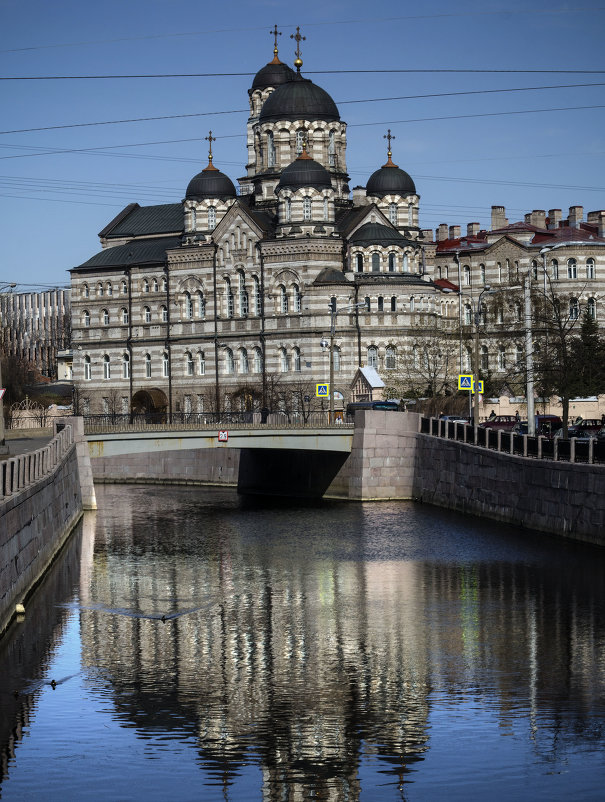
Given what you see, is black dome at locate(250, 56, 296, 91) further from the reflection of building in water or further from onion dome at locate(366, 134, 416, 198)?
the reflection of building in water

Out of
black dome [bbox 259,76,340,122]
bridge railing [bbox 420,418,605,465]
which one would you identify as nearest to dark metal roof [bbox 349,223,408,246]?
black dome [bbox 259,76,340,122]

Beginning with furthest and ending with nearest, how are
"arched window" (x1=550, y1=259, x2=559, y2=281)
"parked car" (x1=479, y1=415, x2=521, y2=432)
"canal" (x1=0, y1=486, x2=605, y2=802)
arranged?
1. "arched window" (x1=550, y1=259, x2=559, y2=281)
2. "parked car" (x1=479, y1=415, x2=521, y2=432)
3. "canal" (x1=0, y1=486, x2=605, y2=802)

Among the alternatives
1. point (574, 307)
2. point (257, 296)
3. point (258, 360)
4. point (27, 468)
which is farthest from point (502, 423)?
point (27, 468)

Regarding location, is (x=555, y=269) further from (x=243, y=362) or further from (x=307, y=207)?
(x=243, y=362)

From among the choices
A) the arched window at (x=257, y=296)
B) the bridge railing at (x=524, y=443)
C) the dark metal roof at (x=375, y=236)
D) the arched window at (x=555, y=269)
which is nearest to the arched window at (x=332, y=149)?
the dark metal roof at (x=375, y=236)

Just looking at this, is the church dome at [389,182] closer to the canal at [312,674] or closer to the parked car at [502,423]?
the parked car at [502,423]

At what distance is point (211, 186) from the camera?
10931 cm

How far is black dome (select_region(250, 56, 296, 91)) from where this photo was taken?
11156 centimetres

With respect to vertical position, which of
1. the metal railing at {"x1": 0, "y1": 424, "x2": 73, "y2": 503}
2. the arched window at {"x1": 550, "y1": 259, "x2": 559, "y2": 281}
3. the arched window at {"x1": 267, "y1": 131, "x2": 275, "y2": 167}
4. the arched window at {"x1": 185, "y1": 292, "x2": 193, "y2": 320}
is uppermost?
the arched window at {"x1": 267, "y1": 131, "x2": 275, "y2": 167}

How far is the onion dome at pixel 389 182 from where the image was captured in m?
110

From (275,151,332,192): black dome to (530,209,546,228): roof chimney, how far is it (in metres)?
22.1

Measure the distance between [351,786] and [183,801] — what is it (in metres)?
2.33

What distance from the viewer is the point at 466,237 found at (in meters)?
121

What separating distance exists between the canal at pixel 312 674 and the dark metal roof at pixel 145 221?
7369 cm
